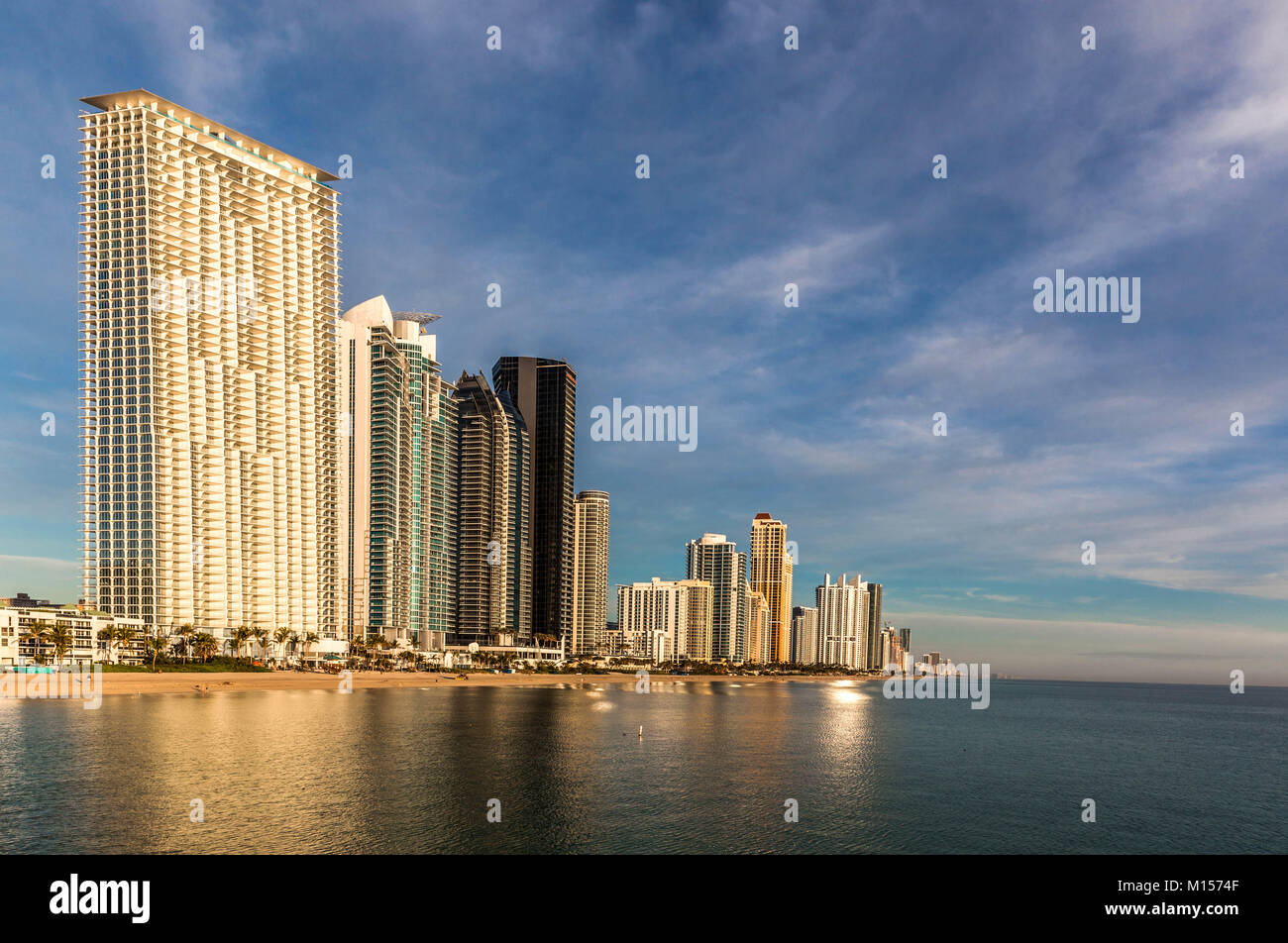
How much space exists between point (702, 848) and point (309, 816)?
29971 mm

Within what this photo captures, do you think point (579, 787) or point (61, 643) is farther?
point (61, 643)

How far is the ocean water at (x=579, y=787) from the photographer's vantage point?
59094mm

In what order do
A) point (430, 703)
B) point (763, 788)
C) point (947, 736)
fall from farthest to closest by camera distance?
point (430, 703), point (947, 736), point (763, 788)

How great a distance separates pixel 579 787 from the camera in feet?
260

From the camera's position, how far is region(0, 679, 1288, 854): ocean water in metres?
59.1

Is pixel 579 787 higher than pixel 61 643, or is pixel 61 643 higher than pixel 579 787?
pixel 579 787

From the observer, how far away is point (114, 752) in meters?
87.7

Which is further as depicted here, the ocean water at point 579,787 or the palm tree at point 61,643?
the palm tree at point 61,643

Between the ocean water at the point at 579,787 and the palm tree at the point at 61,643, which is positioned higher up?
the ocean water at the point at 579,787

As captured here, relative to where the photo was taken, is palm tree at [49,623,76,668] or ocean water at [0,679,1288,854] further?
palm tree at [49,623,76,668]
